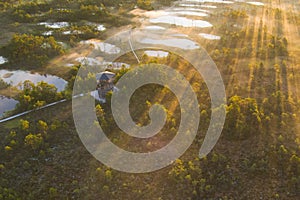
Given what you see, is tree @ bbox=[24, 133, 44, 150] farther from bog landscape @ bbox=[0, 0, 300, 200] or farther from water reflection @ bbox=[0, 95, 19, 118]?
water reflection @ bbox=[0, 95, 19, 118]

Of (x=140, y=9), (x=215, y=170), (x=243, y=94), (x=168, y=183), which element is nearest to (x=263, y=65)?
(x=243, y=94)

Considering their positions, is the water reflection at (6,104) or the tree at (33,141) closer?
the tree at (33,141)

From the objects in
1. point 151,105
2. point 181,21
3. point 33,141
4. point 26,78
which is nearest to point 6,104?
point 26,78

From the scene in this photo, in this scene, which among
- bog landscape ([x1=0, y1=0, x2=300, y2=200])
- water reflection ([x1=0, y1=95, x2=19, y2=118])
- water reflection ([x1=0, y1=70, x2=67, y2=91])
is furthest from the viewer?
water reflection ([x1=0, y1=70, x2=67, y2=91])

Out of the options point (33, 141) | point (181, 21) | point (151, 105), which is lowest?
point (181, 21)

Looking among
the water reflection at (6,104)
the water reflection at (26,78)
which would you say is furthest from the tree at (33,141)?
the water reflection at (26,78)

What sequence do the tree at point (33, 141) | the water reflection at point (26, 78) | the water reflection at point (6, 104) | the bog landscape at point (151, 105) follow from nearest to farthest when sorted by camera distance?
the bog landscape at point (151, 105) → the tree at point (33, 141) → the water reflection at point (6, 104) → the water reflection at point (26, 78)

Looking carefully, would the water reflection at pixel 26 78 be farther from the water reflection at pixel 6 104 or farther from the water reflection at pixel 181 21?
the water reflection at pixel 181 21

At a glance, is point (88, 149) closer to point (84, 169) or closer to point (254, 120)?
point (84, 169)

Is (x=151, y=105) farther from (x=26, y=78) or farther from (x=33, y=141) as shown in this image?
(x=26, y=78)

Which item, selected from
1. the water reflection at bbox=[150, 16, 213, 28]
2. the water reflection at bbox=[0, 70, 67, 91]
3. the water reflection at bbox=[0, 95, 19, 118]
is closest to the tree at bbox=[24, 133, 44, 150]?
the water reflection at bbox=[0, 95, 19, 118]
